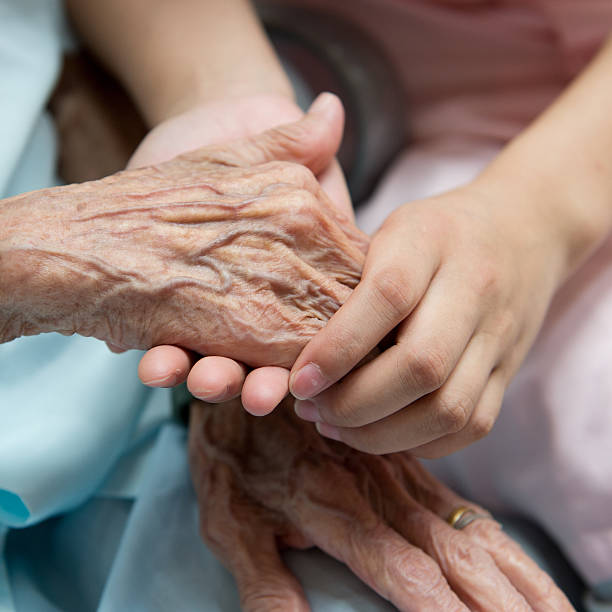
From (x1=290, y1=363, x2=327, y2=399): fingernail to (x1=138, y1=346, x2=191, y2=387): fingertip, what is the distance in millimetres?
129

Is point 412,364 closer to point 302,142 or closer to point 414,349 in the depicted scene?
point 414,349

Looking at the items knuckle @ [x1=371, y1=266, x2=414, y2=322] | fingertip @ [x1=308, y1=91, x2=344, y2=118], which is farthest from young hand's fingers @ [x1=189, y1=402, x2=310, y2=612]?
fingertip @ [x1=308, y1=91, x2=344, y2=118]

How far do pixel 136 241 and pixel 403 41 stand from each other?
2.93 ft

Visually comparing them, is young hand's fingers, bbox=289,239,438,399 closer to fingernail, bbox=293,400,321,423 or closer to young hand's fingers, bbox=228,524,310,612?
fingernail, bbox=293,400,321,423

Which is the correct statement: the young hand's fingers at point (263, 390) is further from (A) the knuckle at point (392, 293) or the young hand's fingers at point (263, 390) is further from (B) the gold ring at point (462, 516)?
(B) the gold ring at point (462, 516)

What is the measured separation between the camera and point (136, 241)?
0.73m

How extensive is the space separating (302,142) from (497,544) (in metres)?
0.59

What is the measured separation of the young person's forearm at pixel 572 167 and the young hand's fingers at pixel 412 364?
0.92 feet

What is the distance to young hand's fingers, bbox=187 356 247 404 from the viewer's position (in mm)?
679

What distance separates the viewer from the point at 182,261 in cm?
75

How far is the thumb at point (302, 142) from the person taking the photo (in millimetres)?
866

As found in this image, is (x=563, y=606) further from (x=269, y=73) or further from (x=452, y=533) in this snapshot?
(x=269, y=73)

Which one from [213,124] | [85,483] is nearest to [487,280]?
[213,124]

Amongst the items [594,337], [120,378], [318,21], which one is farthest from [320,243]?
[318,21]
